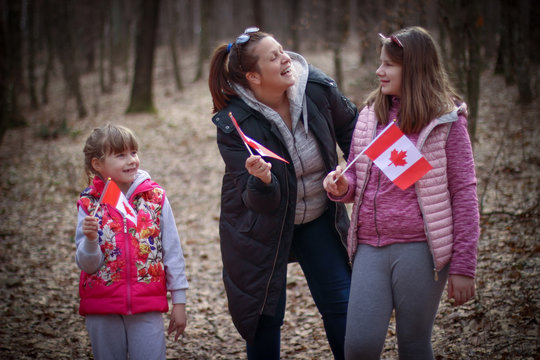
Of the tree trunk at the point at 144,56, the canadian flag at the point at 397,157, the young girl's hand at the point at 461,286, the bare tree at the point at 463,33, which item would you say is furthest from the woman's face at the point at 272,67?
the tree trunk at the point at 144,56

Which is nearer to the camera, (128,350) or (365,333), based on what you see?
(365,333)

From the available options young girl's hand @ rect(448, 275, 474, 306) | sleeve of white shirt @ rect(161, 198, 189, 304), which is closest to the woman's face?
sleeve of white shirt @ rect(161, 198, 189, 304)

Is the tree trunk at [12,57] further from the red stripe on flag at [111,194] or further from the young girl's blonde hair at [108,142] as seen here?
the red stripe on flag at [111,194]

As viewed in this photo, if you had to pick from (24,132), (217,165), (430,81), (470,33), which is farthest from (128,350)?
(24,132)

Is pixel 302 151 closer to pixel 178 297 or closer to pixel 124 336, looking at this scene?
pixel 178 297

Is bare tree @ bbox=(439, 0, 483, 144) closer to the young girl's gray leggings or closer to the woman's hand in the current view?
the woman's hand

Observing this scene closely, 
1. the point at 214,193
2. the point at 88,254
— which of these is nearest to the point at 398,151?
the point at 88,254

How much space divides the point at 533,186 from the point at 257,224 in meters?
4.92

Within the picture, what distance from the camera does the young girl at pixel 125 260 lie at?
2.60m

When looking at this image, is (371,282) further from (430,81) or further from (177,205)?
(177,205)

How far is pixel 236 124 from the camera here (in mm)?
2730

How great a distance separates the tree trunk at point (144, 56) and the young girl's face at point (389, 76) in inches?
547

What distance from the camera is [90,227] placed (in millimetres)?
2467

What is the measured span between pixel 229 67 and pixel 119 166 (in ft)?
2.85
